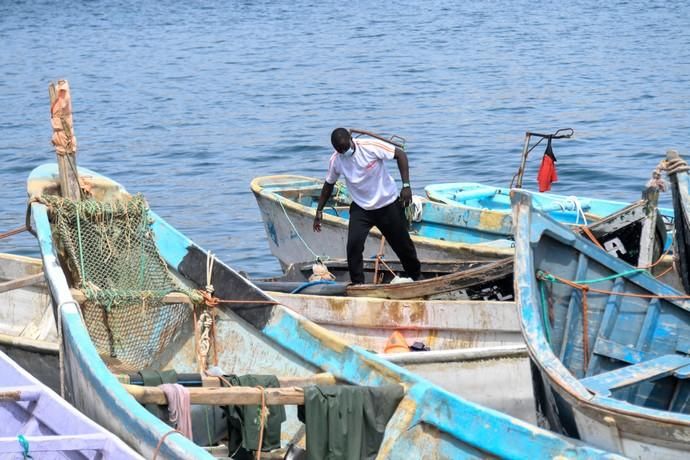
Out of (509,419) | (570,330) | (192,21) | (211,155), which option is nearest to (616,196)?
(211,155)

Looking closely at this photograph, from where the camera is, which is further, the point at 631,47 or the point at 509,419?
the point at 631,47

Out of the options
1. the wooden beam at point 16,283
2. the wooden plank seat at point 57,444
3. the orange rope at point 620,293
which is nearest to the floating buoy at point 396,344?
the orange rope at point 620,293

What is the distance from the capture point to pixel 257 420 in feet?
21.7

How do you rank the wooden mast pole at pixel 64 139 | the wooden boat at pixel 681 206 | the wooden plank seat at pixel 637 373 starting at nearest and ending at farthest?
the wooden plank seat at pixel 637 373, the wooden boat at pixel 681 206, the wooden mast pole at pixel 64 139

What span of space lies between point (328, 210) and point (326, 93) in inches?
599

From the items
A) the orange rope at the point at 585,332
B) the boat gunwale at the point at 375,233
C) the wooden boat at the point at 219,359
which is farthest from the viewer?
the boat gunwale at the point at 375,233

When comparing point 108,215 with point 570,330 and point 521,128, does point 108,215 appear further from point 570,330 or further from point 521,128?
point 521,128

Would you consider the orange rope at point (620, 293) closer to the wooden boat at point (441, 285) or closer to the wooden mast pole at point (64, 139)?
the wooden boat at point (441, 285)

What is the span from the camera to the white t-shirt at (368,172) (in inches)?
385

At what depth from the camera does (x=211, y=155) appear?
21281 mm

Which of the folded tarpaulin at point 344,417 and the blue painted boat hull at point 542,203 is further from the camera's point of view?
the blue painted boat hull at point 542,203

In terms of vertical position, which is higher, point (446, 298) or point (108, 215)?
point (108, 215)

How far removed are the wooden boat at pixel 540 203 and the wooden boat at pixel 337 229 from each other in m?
0.19

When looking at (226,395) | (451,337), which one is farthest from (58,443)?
(451,337)
